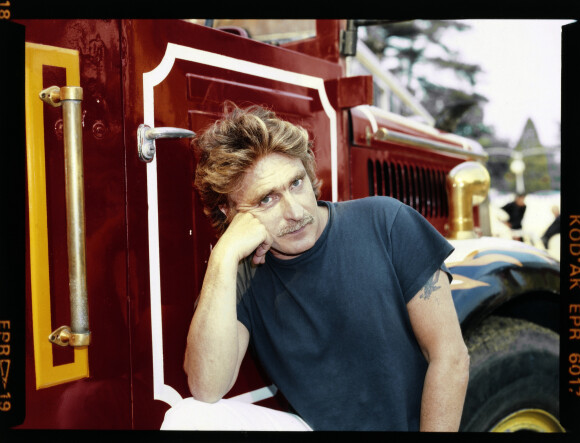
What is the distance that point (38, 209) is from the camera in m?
1.21

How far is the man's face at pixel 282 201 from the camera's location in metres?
1.46

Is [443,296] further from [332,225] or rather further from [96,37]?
[96,37]

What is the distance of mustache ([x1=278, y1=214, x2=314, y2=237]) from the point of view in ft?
4.78

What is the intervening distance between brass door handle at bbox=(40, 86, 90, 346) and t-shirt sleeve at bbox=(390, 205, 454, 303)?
751 millimetres

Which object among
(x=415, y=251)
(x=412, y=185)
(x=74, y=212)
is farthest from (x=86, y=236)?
(x=412, y=185)

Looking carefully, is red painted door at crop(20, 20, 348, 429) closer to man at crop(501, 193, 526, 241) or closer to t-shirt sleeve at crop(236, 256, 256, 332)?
t-shirt sleeve at crop(236, 256, 256, 332)

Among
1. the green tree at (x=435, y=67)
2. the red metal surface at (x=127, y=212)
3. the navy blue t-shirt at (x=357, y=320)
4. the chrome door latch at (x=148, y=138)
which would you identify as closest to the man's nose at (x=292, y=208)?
the navy blue t-shirt at (x=357, y=320)

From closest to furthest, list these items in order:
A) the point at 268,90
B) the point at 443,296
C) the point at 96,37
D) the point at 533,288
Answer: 1. the point at 96,37
2. the point at 443,296
3. the point at 268,90
4. the point at 533,288

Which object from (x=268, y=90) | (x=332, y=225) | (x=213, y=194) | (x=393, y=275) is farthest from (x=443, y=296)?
(x=268, y=90)

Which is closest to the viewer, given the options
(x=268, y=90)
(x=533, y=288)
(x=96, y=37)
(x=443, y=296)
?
(x=96, y=37)

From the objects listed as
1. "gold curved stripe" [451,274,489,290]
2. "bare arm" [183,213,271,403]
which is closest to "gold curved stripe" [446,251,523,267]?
"gold curved stripe" [451,274,489,290]
